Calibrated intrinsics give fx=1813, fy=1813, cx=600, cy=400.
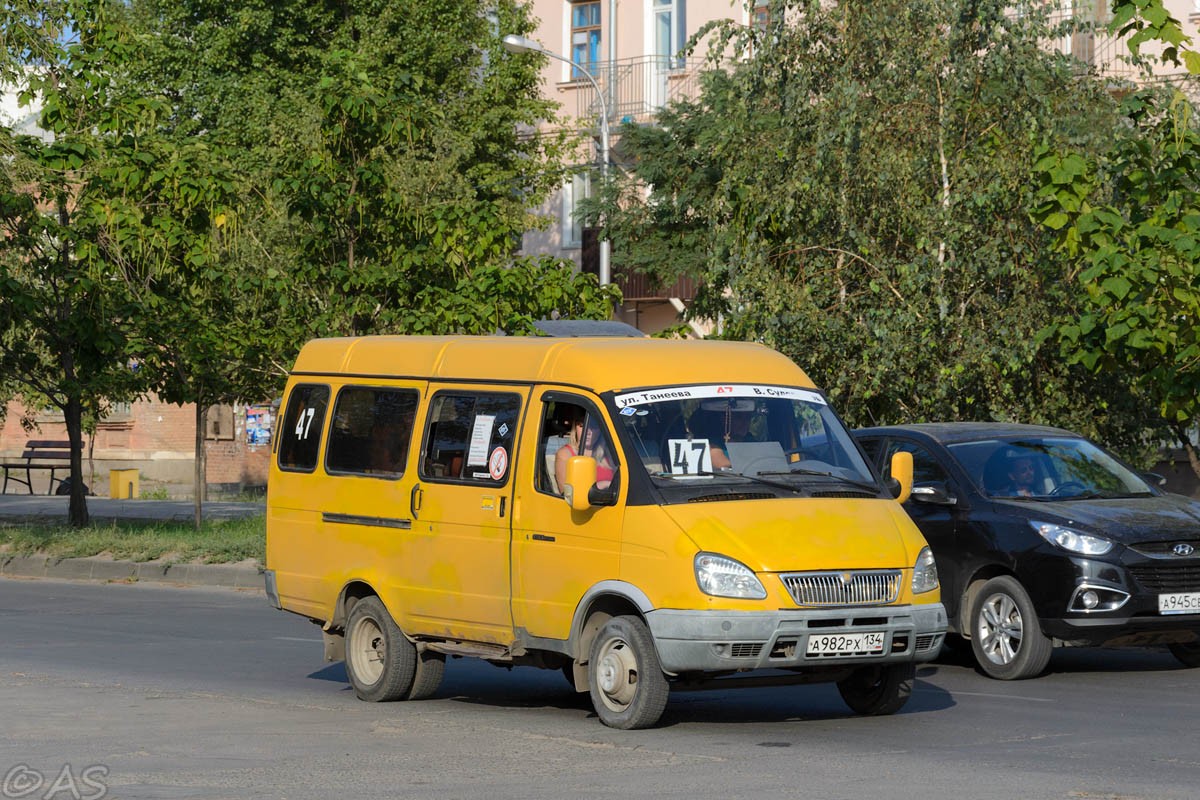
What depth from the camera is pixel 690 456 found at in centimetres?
979

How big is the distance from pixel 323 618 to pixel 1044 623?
4.65m

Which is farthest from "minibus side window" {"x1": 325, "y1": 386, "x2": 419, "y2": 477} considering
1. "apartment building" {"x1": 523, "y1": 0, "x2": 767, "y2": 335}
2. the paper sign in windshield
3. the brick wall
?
the brick wall

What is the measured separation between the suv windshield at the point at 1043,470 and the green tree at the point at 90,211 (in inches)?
495

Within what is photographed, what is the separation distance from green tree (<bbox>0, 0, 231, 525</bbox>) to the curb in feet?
7.86

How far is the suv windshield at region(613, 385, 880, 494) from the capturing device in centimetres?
976

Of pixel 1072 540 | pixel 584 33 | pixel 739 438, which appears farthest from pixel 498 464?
pixel 584 33

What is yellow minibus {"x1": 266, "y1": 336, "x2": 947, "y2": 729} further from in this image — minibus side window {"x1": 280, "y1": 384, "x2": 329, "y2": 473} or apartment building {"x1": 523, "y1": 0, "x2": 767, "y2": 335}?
apartment building {"x1": 523, "y1": 0, "x2": 767, "y2": 335}

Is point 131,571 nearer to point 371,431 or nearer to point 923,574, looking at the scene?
point 371,431

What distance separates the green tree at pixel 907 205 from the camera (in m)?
17.4

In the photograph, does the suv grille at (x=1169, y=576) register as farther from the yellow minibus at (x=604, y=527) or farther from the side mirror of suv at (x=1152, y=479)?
the yellow minibus at (x=604, y=527)

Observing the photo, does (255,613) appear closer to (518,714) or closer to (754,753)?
(518,714)

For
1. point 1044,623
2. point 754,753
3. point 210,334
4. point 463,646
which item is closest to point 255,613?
point 210,334

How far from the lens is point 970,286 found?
1766cm

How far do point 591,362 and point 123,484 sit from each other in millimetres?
34342
